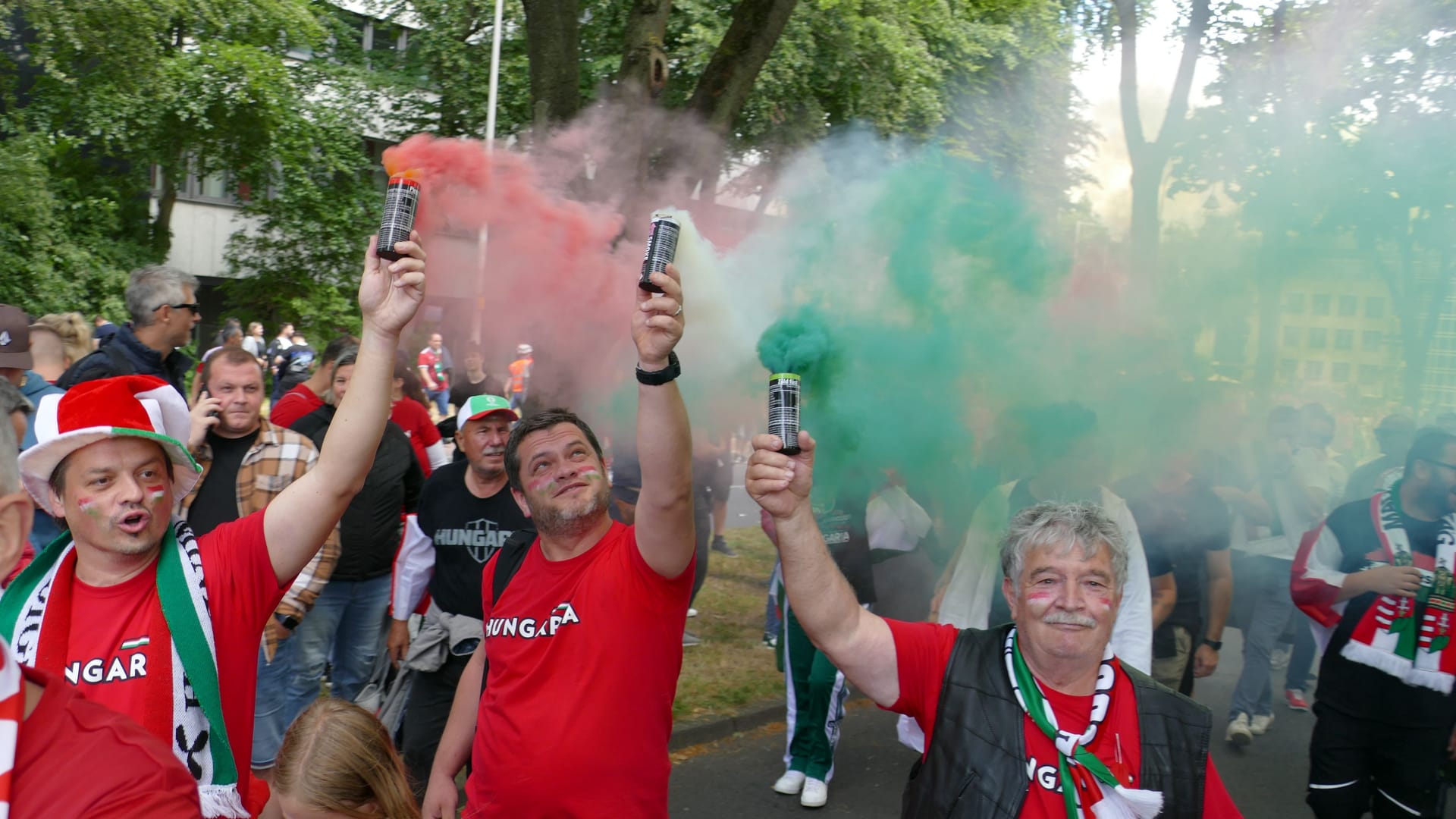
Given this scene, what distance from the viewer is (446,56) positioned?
60.6 ft

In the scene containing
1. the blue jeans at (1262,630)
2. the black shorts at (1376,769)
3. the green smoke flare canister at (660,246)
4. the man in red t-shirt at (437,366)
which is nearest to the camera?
the green smoke flare canister at (660,246)

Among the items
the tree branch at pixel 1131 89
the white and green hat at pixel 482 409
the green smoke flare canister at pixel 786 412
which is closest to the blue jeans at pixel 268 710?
the white and green hat at pixel 482 409

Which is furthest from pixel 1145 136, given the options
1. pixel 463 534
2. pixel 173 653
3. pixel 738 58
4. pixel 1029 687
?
pixel 173 653

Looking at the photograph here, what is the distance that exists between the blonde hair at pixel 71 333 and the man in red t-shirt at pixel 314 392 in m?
1.43

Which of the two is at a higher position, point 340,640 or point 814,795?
point 340,640

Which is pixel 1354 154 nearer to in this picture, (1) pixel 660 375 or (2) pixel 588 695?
(1) pixel 660 375

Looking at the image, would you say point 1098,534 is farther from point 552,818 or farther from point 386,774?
point 386,774

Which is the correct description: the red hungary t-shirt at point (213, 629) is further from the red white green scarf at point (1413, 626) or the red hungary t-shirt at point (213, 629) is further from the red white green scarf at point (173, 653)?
the red white green scarf at point (1413, 626)

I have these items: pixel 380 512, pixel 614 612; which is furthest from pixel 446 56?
pixel 614 612

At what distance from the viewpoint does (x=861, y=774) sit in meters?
6.21

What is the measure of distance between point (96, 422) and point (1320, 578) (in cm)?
459

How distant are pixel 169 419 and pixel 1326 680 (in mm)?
4379

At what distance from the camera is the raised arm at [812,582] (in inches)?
97.0

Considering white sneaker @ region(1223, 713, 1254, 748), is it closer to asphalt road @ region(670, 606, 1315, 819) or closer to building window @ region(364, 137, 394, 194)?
asphalt road @ region(670, 606, 1315, 819)
